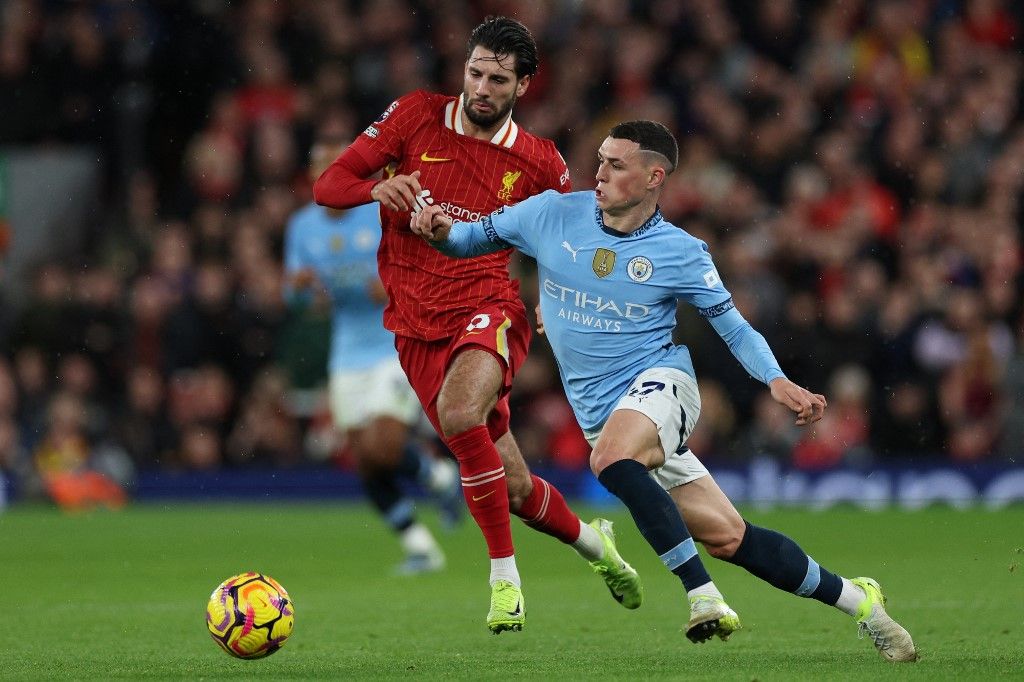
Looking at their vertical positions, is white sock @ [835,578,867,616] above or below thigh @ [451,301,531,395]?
below

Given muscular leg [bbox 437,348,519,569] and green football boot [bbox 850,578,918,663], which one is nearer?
green football boot [bbox 850,578,918,663]

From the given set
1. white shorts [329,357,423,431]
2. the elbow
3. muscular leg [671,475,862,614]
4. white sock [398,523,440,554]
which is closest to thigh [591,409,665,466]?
muscular leg [671,475,862,614]

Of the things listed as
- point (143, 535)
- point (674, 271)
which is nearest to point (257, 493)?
point (143, 535)

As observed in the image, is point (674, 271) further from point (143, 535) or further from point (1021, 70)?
point (1021, 70)

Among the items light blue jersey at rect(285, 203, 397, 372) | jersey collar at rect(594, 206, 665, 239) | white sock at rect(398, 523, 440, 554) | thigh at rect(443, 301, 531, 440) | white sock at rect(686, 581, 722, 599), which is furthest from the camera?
light blue jersey at rect(285, 203, 397, 372)

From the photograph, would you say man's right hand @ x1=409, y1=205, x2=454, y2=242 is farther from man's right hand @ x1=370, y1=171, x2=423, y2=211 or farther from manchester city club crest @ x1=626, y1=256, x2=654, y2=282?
manchester city club crest @ x1=626, y1=256, x2=654, y2=282

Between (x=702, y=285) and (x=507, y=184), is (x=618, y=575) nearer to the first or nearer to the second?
(x=702, y=285)

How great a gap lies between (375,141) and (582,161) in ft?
32.3

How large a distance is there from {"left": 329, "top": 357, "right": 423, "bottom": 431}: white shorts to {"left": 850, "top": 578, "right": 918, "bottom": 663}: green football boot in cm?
525

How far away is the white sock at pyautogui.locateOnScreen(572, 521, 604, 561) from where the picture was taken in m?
7.84

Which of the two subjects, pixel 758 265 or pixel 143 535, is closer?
pixel 143 535

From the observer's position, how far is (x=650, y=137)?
699cm

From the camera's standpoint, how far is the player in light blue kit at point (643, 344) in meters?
6.61

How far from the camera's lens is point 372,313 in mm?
11711
